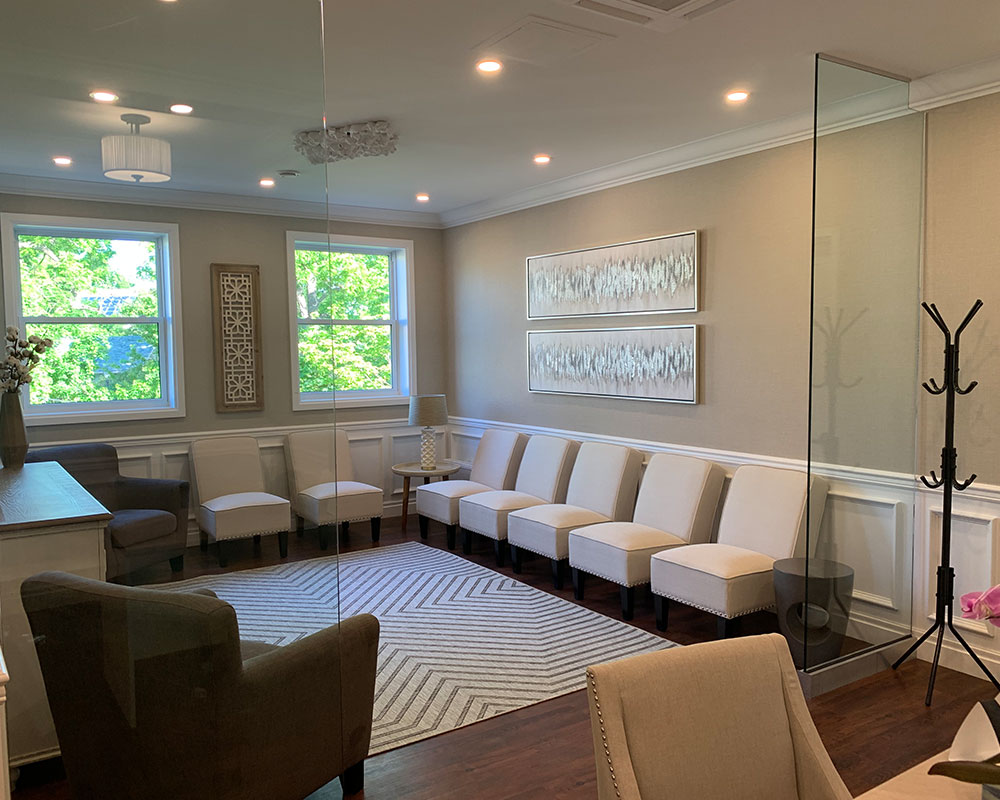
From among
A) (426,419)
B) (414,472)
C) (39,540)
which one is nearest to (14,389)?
(39,540)

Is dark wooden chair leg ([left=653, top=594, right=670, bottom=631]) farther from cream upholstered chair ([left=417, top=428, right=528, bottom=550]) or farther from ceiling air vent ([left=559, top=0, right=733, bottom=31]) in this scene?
ceiling air vent ([left=559, top=0, right=733, bottom=31])

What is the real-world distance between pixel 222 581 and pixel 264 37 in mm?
1336

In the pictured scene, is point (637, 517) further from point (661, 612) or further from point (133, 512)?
point (133, 512)

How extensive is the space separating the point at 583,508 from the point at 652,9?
307 cm

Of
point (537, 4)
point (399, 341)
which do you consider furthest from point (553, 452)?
point (537, 4)

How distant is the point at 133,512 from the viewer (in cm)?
192

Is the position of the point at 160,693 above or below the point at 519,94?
below

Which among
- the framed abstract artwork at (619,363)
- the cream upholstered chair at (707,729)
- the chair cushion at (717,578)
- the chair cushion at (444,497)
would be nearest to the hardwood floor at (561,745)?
the chair cushion at (717,578)

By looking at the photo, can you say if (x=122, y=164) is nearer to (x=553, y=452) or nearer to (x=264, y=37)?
(x=264, y=37)

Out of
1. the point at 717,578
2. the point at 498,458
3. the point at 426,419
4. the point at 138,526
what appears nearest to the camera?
the point at 138,526

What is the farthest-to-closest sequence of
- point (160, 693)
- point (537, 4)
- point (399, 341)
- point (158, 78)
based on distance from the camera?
1. point (399, 341)
2. point (537, 4)
3. point (160, 693)
4. point (158, 78)

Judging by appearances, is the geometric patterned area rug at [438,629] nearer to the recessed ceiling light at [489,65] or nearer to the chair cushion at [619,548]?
the chair cushion at [619,548]

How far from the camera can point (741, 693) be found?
60.5 inches

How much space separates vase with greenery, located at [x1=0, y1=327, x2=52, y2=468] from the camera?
5.72ft
